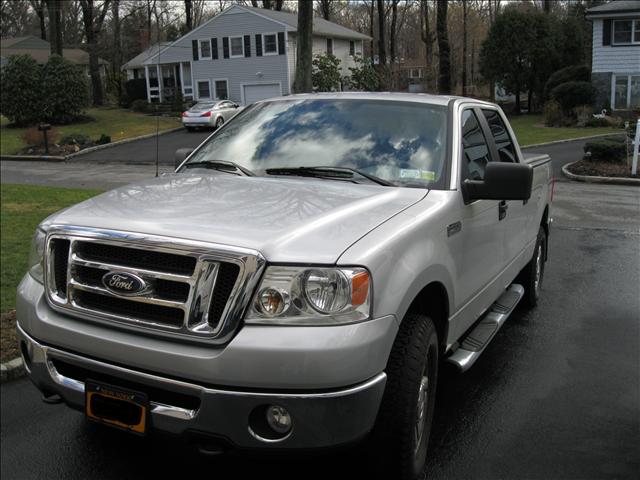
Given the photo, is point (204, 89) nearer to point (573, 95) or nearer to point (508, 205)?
point (573, 95)

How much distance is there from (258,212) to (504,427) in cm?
199

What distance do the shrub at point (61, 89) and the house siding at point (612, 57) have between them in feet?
84.2

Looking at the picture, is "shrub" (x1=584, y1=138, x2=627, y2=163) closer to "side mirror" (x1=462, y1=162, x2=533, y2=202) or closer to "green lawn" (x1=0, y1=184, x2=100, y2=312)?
"green lawn" (x1=0, y1=184, x2=100, y2=312)

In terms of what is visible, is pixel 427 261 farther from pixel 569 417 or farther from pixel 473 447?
pixel 569 417

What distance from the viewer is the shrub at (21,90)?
31.4 metres

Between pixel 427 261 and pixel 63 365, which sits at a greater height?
pixel 427 261

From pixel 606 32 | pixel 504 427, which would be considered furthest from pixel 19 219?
pixel 606 32

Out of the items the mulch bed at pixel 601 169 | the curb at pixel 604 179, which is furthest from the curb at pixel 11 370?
the mulch bed at pixel 601 169

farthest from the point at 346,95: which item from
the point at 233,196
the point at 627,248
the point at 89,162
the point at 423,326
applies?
the point at 89,162

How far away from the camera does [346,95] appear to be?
4.51m

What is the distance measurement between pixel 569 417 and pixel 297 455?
2096 millimetres

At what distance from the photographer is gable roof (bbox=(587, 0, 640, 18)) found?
31828 mm

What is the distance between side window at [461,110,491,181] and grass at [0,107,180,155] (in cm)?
2473

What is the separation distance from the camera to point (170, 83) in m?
48.8
